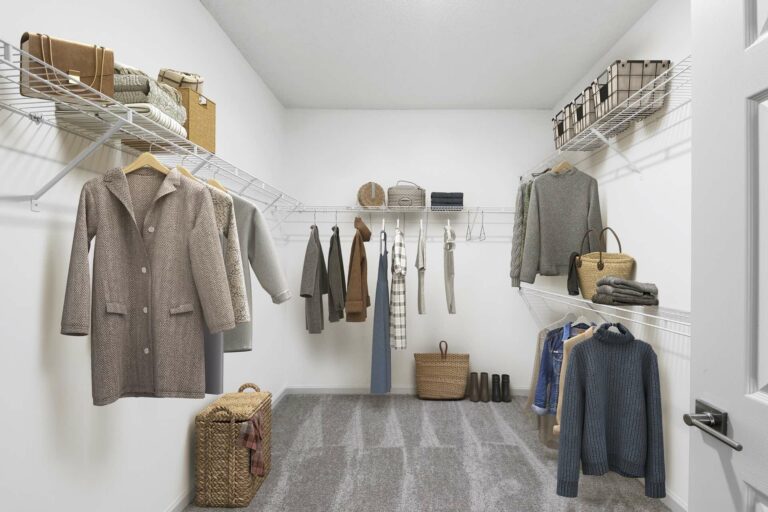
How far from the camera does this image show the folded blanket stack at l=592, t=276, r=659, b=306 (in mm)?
2270

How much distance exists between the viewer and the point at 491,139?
14.4ft

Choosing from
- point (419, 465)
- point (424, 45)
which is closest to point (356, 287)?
point (419, 465)

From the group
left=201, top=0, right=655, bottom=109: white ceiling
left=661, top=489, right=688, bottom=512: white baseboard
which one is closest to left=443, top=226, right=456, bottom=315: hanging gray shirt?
left=201, top=0, right=655, bottom=109: white ceiling

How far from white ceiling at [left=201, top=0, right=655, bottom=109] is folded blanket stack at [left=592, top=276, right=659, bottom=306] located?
156 cm

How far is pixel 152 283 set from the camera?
1.53 meters

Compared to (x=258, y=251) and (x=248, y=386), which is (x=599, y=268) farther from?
(x=248, y=386)

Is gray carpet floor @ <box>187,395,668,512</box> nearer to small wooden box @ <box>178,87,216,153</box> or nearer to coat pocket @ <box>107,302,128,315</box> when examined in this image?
coat pocket @ <box>107,302,128,315</box>

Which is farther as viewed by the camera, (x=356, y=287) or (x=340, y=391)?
(x=340, y=391)

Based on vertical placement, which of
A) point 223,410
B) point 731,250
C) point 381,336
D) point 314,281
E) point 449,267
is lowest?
point 223,410

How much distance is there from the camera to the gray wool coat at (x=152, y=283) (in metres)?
1.46

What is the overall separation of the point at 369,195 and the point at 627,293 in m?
2.41

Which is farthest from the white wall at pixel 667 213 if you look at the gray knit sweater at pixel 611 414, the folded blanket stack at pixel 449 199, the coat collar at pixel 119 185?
the coat collar at pixel 119 185

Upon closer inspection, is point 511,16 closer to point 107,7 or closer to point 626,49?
point 626,49

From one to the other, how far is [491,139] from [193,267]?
137 inches
